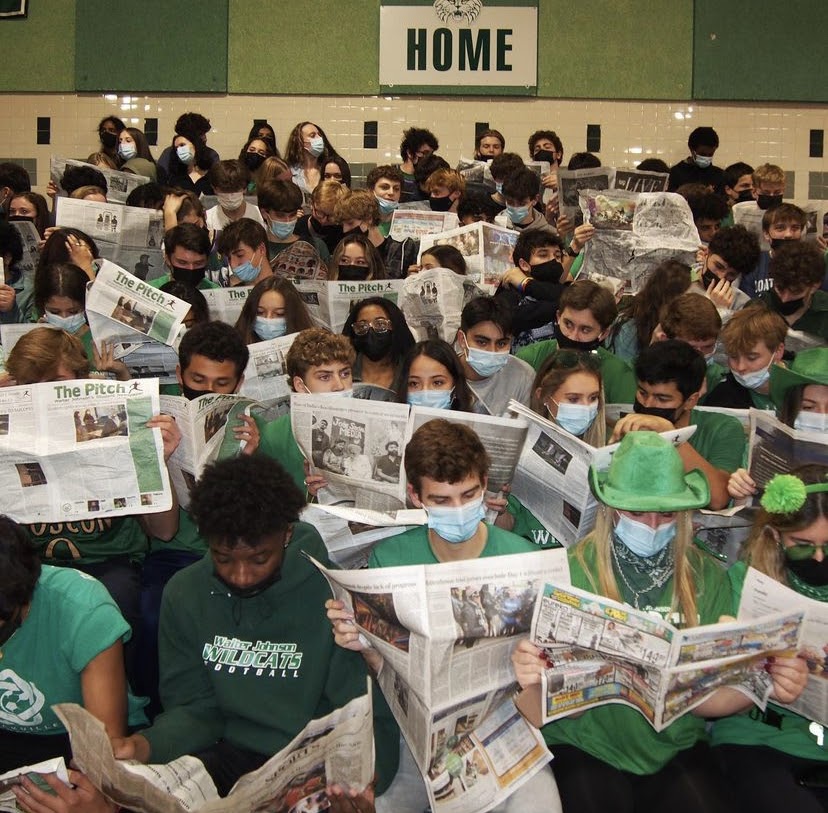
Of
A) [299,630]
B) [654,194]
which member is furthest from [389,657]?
A: [654,194]

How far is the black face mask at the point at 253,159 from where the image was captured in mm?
8625

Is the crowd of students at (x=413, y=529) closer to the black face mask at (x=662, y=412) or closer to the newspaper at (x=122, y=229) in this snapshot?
the black face mask at (x=662, y=412)

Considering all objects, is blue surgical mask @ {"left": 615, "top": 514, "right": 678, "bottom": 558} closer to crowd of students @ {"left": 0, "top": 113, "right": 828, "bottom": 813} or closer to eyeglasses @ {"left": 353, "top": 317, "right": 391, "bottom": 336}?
crowd of students @ {"left": 0, "top": 113, "right": 828, "bottom": 813}

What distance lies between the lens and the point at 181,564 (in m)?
3.97

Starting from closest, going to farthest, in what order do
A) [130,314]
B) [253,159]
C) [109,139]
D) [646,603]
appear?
[646,603] → [130,314] → [253,159] → [109,139]

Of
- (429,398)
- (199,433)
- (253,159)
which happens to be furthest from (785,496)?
(253,159)

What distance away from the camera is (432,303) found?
5.48 m

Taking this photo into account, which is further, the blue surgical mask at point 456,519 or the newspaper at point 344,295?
the newspaper at point 344,295

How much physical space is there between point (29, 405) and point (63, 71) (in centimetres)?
825

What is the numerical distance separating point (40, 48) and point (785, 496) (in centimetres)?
998

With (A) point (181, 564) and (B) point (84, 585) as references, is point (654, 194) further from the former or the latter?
(B) point (84, 585)

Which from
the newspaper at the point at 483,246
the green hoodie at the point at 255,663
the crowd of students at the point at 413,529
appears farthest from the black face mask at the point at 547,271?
the green hoodie at the point at 255,663

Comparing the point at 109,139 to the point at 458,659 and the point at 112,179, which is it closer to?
the point at 112,179

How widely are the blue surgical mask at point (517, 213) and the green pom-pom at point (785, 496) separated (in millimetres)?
4353
